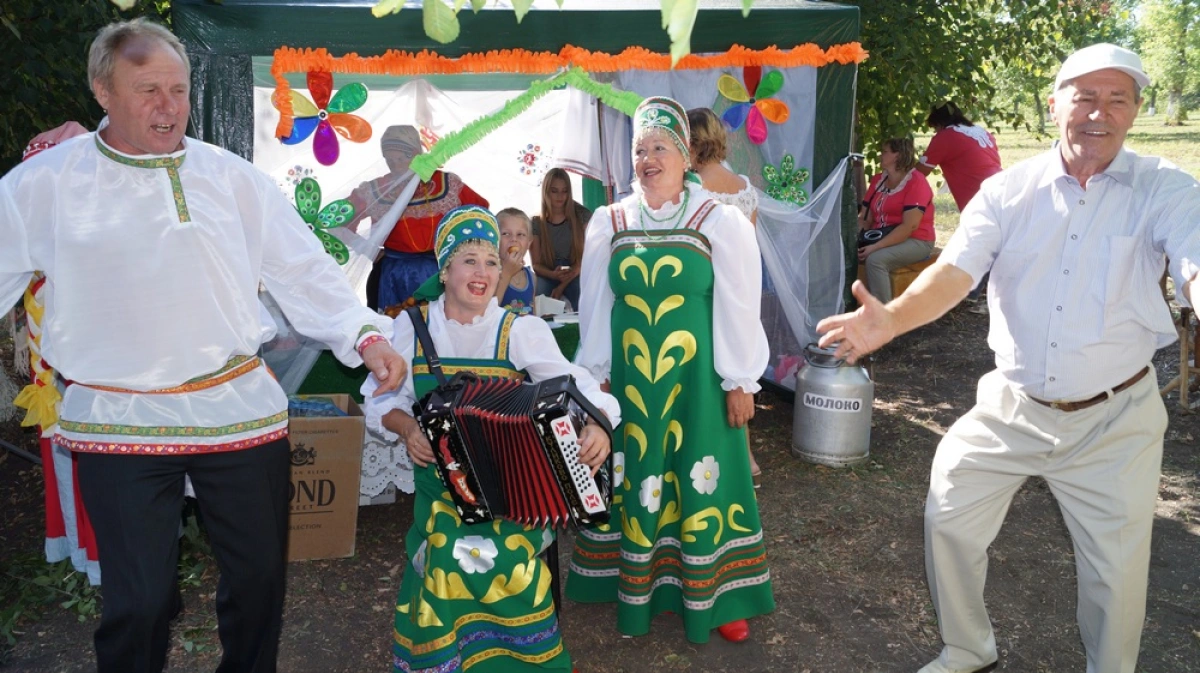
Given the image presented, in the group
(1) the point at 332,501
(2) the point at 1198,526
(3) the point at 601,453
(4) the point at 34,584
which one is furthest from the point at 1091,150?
(4) the point at 34,584

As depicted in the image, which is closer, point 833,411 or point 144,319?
point 144,319

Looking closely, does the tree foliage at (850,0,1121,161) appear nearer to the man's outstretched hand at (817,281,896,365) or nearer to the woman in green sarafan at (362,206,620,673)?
the man's outstretched hand at (817,281,896,365)

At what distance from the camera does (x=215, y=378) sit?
264 centimetres

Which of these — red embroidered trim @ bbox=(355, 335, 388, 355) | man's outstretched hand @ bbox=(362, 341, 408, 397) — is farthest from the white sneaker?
red embroidered trim @ bbox=(355, 335, 388, 355)

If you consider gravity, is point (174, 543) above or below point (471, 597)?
above

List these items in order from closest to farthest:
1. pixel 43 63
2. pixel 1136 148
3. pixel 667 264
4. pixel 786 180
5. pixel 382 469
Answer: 1. pixel 667 264
2. pixel 382 469
3. pixel 43 63
4. pixel 786 180
5. pixel 1136 148

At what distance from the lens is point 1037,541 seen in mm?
4695

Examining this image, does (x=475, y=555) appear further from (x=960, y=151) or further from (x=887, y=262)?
(x=960, y=151)

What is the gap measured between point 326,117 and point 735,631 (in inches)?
128

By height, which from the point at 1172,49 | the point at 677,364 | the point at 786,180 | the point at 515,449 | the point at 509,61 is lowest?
the point at 515,449

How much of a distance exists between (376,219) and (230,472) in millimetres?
2784

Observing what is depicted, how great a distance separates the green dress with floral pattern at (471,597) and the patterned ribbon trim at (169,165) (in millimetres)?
893

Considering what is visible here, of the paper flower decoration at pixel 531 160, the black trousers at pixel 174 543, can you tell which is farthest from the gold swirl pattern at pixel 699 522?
the paper flower decoration at pixel 531 160

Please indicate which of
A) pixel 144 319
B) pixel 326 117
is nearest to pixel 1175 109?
pixel 326 117
